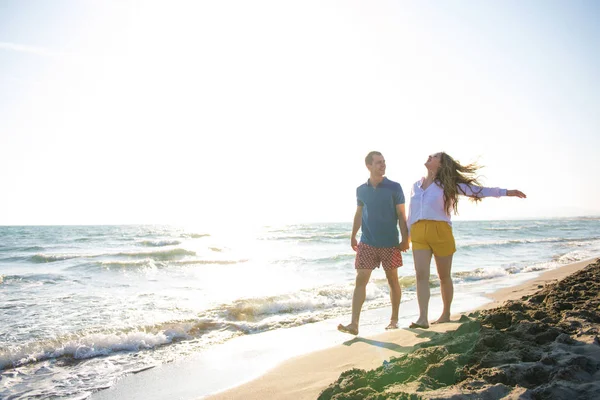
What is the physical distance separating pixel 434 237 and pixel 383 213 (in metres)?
0.64

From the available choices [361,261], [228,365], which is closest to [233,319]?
[228,365]

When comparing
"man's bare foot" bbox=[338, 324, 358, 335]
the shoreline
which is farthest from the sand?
"man's bare foot" bbox=[338, 324, 358, 335]

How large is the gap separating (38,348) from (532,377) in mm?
5324

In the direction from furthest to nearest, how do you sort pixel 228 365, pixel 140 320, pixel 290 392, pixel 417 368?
1. pixel 140 320
2. pixel 228 365
3. pixel 290 392
4. pixel 417 368

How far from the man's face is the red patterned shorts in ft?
2.91

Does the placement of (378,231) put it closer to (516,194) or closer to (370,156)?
(370,156)

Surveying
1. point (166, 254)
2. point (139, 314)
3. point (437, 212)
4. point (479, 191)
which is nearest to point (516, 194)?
point (479, 191)

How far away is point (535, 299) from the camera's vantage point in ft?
Result: 15.0

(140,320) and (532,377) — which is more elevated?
(532,377)

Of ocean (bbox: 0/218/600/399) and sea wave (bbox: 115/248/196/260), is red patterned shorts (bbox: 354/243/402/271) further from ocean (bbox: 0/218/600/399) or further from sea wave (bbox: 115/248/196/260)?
sea wave (bbox: 115/248/196/260)

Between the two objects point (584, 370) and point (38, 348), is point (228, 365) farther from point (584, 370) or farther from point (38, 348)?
point (584, 370)

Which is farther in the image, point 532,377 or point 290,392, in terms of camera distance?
point 290,392

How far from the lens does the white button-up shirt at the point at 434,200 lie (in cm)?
436

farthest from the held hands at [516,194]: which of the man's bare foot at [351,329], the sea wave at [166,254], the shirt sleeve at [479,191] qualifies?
the sea wave at [166,254]
